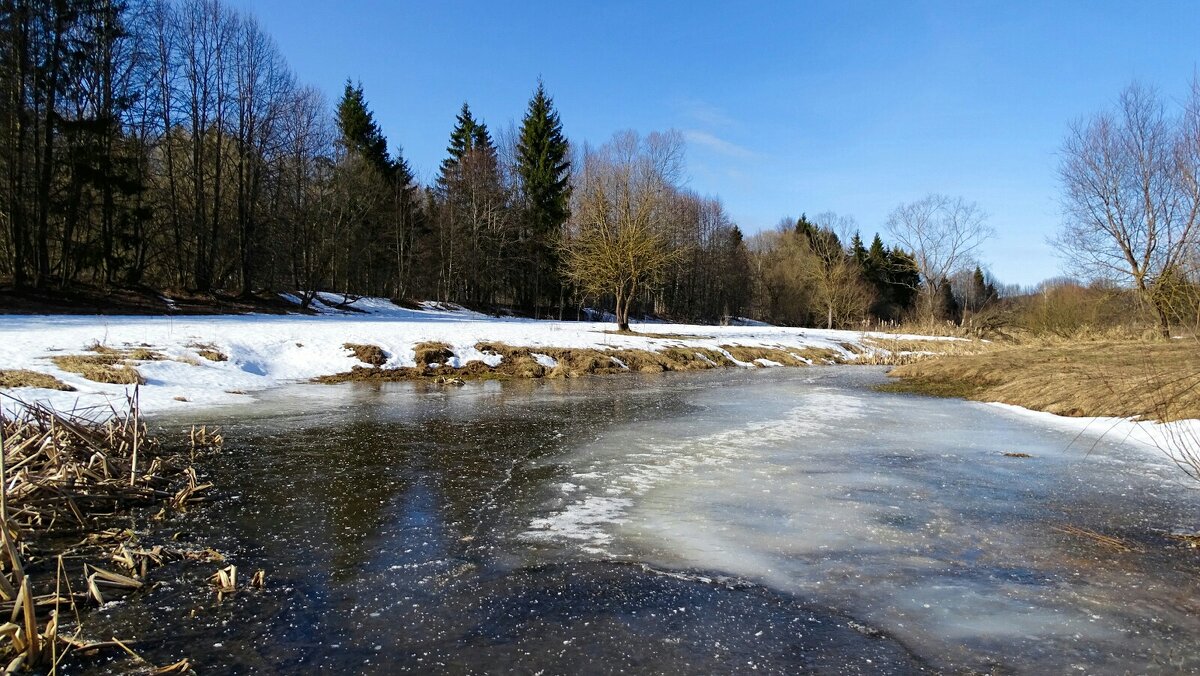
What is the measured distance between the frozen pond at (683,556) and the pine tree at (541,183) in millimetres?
38377

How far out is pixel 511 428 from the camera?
9469mm

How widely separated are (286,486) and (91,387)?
764 cm

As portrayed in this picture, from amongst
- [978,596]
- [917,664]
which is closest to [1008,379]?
[978,596]

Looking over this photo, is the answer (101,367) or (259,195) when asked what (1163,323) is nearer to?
(101,367)

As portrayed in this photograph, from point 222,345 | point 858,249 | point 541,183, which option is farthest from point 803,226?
point 222,345

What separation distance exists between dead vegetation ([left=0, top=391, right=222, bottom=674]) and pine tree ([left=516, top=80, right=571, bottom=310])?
39.8 meters

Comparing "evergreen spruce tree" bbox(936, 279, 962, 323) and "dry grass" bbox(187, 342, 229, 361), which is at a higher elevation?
"evergreen spruce tree" bbox(936, 279, 962, 323)

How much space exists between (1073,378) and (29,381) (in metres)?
18.8

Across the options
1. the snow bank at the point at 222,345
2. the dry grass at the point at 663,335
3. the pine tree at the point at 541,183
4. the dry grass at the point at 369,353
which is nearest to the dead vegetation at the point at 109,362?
the snow bank at the point at 222,345

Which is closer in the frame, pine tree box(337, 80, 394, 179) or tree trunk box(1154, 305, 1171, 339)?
tree trunk box(1154, 305, 1171, 339)

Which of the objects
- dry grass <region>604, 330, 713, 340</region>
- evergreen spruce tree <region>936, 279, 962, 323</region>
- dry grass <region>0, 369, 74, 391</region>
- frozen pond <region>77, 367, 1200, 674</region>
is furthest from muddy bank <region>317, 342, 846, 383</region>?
evergreen spruce tree <region>936, 279, 962, 323</region>

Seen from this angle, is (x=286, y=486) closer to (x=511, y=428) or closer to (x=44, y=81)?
(x=511, y=428)

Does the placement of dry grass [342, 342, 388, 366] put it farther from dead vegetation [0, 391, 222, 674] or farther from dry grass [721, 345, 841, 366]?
dry grass [721, 345, 841, 366]

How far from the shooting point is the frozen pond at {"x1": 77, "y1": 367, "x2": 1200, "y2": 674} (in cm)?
311
